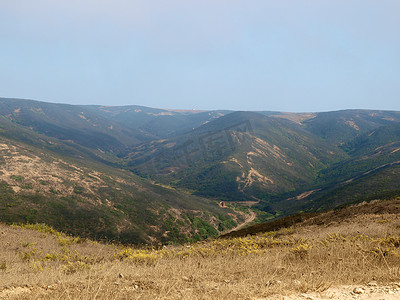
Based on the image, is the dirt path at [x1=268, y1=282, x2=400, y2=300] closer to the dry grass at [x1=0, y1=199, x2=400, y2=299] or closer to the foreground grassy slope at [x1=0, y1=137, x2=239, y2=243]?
the dry grass at [x1=0, y1=199, x2=400, y2=299]

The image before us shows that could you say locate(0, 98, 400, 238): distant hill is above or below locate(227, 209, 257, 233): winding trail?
above

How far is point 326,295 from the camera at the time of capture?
14.1ft

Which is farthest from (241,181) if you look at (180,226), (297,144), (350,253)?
(350,253)

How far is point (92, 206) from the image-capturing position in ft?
113

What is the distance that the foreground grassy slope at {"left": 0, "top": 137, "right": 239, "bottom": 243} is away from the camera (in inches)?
1097

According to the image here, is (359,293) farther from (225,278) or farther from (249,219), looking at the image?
(249,219)

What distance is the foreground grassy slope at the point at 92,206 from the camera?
27859 mm

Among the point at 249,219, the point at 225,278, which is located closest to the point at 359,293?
the point at 225,278

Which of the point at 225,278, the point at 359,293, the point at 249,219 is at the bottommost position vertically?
the point at 249,219

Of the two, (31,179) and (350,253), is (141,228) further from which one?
(350,253)

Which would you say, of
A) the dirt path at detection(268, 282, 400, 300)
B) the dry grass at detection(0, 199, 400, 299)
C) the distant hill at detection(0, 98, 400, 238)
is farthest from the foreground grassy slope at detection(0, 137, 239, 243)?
the dirt path at detection(268, 282, 400, 300)

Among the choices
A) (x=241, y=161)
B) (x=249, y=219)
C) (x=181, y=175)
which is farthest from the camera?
(x=181, y=175)

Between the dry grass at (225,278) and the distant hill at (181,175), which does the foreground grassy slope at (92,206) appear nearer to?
the distant hill at (181,175)

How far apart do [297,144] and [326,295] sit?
139 meters
